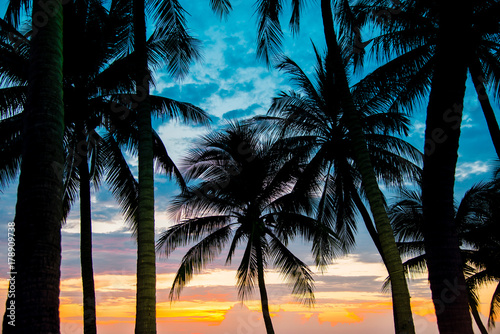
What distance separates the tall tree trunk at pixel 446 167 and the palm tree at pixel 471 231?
16.8 metres

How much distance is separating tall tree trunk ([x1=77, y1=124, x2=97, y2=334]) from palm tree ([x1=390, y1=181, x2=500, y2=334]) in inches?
617

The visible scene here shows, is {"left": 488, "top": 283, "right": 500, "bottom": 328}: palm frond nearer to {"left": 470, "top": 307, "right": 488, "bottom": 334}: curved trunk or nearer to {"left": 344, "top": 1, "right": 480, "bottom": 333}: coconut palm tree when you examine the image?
{"left": 470, "top": 307, "right": 488, "bottom": 334}: curved trunk

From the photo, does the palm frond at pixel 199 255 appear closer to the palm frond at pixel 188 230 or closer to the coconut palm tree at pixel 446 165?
the palm frond at pixel 188 230

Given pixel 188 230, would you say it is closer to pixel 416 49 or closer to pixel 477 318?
pixel 416 49

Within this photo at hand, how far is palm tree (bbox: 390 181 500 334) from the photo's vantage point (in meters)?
21.4

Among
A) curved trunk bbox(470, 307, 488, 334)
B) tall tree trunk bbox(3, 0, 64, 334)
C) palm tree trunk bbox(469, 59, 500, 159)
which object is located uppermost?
palm tree trunk bbox(469, 59, 500, 159)

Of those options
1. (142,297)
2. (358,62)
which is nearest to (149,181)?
(142,297)

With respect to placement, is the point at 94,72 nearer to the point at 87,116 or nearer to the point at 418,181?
the point at 87,116

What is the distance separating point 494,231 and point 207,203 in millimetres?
14567

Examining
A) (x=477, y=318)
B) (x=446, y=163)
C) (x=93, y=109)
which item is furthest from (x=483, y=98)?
(x=477, y=318)

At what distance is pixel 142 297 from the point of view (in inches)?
284

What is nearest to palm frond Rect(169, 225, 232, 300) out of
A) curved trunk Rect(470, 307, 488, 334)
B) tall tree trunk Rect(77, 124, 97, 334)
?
tall tree trunk Rect(77, 124, 97, 334)

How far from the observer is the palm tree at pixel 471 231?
21.4 meters

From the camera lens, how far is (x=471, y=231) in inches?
855
